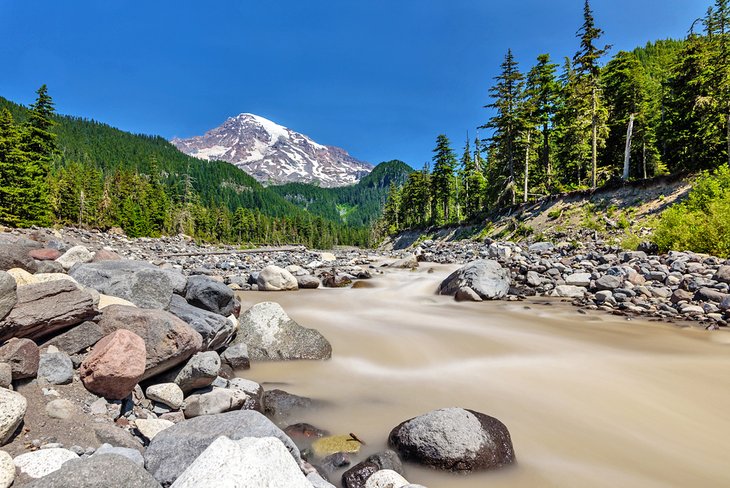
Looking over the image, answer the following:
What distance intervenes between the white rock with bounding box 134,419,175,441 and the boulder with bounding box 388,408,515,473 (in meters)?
2.59

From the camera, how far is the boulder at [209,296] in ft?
26.0

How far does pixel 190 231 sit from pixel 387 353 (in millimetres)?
88739

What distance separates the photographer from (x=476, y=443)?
4.02 meters

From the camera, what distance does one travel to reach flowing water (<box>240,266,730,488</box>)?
4043 millimetres

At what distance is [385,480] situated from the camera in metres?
3.39

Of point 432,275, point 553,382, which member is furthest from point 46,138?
point 553,382

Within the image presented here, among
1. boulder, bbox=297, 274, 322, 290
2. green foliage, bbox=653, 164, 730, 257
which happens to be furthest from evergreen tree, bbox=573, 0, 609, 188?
boulder, bbox=297, 274, 322, 290

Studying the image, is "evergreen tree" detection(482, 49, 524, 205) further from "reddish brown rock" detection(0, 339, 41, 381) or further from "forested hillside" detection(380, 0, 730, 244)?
"reddish brown rock" detection(0, 339, 41, 381)

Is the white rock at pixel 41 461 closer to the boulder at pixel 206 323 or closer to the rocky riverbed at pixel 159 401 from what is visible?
the rocky riverbed at pixel 159 401

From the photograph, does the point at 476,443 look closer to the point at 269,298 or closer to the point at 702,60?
the point at 269,298

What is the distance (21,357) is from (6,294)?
672mm

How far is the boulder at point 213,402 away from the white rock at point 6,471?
224 centimetres

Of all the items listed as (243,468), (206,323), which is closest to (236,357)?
(206,323)

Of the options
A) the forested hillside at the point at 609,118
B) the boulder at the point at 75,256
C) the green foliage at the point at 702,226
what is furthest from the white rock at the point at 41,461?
the forested hillside at the point at 609,118
